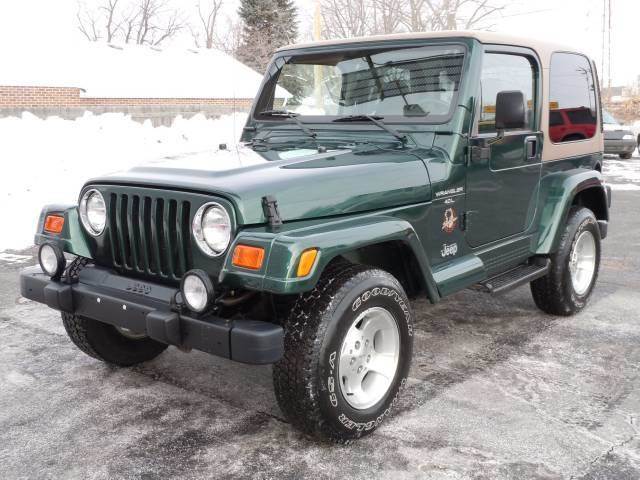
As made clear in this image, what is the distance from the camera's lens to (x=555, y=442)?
3.17m

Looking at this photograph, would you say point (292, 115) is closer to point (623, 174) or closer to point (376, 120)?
point (376, 120)

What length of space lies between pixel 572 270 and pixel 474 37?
2.06m

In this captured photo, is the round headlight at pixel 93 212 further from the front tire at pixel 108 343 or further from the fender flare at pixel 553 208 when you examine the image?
the fender flare at pixel 553 208

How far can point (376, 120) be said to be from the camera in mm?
4027

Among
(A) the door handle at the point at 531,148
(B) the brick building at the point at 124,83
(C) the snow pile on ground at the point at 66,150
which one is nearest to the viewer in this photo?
(A) the door handle at the point at 531,148

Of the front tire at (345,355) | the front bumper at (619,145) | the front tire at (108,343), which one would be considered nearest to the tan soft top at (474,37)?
the front tire at (345,355)

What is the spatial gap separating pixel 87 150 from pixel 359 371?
1273cm

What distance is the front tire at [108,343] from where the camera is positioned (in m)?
3.88

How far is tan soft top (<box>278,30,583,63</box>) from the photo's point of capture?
13.2ft

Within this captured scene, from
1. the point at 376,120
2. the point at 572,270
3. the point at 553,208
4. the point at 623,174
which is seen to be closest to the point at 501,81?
the point at 376,120

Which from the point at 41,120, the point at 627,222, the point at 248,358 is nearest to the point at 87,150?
the point at 41,120

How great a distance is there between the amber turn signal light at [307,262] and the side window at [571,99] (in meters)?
2.61

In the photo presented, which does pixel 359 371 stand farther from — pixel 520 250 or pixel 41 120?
pixel 41 120

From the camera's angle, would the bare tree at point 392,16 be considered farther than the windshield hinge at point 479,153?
Yes
